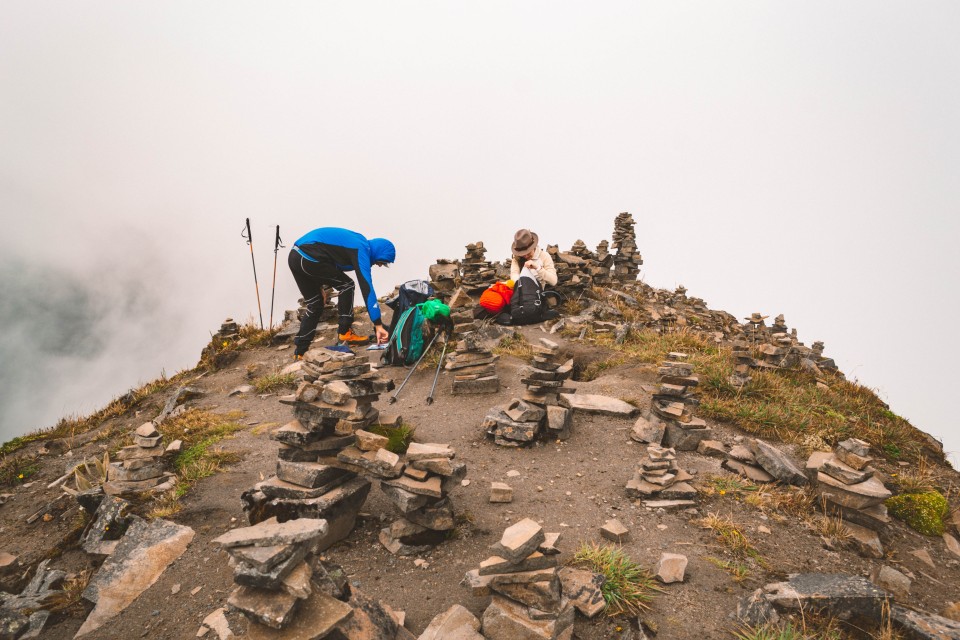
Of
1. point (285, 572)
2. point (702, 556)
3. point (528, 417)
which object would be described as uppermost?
point (285, 572)

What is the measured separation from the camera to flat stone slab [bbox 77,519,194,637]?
4.09m

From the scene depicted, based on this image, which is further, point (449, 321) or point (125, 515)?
point (449, 321)

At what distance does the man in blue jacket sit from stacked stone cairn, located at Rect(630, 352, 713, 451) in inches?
232

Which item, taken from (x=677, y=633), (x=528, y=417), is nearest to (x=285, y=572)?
(x=677, y=633)

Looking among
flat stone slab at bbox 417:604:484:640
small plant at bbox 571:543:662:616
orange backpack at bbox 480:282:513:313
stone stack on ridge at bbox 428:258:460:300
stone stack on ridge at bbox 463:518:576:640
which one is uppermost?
stone stack on ridge at bbox 428:258:460:300

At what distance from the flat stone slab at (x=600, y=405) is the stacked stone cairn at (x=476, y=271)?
23.4ft

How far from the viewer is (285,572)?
2.97 meters

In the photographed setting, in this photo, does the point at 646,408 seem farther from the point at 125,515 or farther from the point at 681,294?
the point at 681,294

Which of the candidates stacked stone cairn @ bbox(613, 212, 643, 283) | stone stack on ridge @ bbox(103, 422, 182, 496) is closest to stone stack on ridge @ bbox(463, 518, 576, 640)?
stone stack on ridge @ bbox(103, 422, 182, 496)

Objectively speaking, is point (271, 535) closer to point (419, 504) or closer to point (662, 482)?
point (419, 504)

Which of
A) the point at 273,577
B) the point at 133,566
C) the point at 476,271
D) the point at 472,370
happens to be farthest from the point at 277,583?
the point at 476,271

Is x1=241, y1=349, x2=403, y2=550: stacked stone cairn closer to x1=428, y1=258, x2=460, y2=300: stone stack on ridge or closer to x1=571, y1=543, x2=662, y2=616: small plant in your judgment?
x1=571, y1=543, x2=662, y2=616: small plant

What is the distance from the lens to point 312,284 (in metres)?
10.0

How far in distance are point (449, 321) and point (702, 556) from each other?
23.7ft
